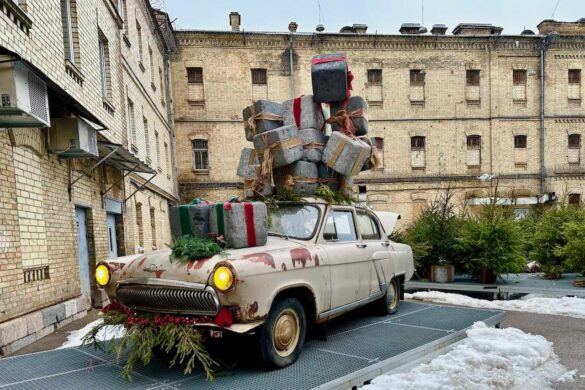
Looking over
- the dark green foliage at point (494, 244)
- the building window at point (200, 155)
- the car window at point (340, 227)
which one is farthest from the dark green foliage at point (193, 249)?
the building window at point (200, 155)

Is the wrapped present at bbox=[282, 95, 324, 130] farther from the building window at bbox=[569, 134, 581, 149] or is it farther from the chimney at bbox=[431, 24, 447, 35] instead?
the building window at bbox=[569, 134, 581, 149]

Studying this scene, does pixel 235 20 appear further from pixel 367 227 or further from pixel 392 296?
pixel 392 296

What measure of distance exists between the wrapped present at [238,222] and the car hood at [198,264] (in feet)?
0.33

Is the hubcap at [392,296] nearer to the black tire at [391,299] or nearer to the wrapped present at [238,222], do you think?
the black tire at [391,299]

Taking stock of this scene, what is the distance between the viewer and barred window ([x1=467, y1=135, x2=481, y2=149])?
22.1m

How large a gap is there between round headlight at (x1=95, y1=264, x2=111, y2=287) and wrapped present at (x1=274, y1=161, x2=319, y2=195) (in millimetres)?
2309

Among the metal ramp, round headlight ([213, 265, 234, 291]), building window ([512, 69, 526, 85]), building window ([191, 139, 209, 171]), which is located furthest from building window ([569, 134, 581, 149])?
round headlight ([213, 265, 234, 291])

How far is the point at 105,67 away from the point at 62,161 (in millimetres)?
4097

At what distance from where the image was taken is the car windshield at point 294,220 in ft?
15.4

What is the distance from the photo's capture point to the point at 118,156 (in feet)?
28.5

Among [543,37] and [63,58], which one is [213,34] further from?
[543,37]

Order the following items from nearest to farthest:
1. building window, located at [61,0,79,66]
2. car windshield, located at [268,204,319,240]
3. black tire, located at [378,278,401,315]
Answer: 1. car windshield, located at [268,204,319,240]
2. black tire, located at [378,278,401,315]
3. building window, located at [61,0,79,66]

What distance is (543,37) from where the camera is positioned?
72.2ft

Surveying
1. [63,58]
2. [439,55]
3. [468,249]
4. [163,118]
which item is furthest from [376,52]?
[63,58]
